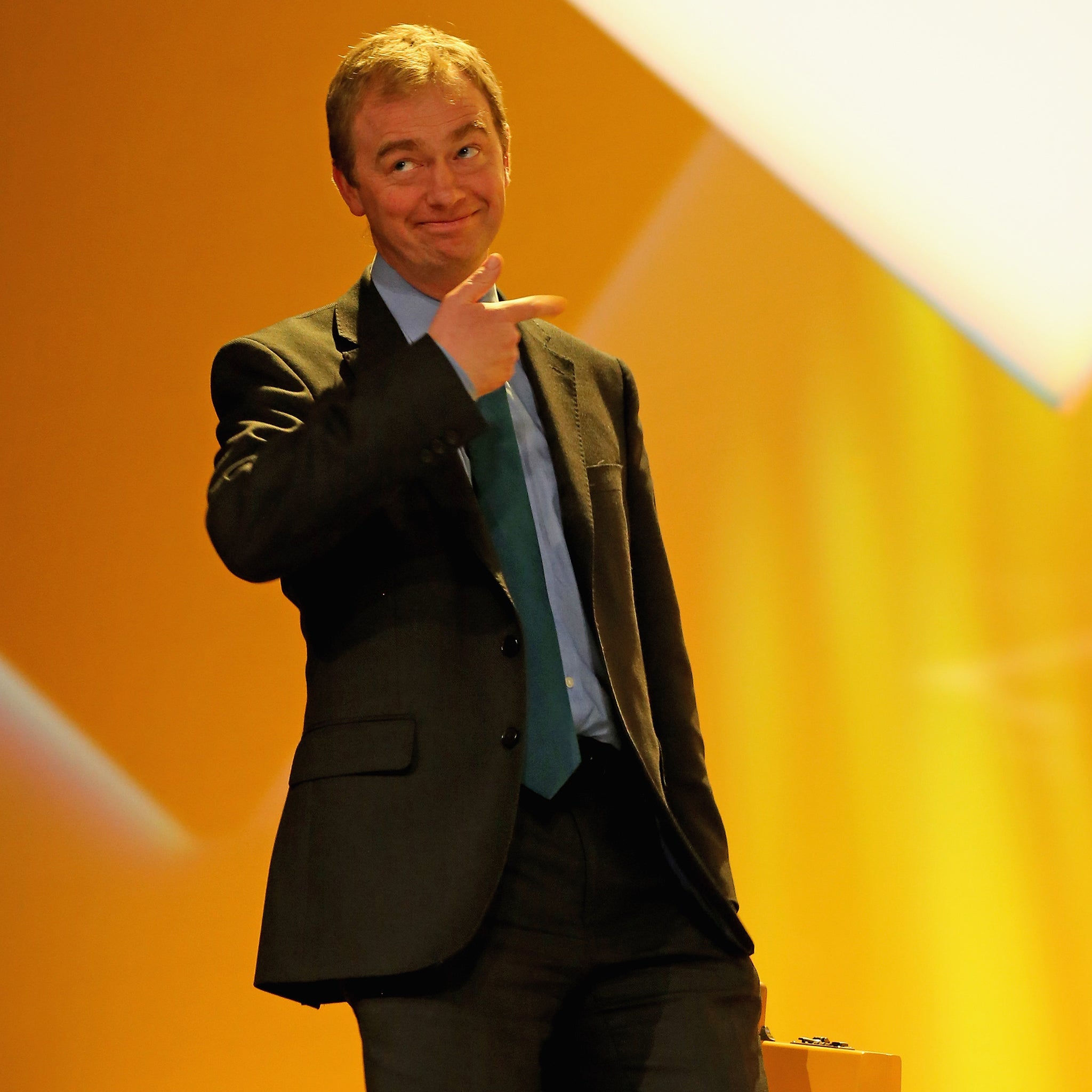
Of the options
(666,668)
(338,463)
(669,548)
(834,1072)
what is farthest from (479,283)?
(669,548)

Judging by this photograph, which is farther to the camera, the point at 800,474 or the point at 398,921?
the point at 800,474

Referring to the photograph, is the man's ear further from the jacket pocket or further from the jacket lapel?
the jacket pocket

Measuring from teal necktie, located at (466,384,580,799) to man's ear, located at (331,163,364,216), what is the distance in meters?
0.26

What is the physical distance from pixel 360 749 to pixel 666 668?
39 cm

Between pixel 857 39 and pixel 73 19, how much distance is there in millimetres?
1595

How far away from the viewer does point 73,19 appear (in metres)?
2.94

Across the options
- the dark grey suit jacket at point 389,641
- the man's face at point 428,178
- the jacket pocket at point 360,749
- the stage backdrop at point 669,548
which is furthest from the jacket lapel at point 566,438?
the stage backdrop at point 669,548

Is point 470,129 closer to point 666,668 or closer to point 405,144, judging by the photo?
point 405,144

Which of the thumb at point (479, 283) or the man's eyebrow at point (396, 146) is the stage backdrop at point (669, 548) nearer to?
the man's eyebrow at point (396, 146)

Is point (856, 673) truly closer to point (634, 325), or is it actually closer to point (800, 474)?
point (800, 474)

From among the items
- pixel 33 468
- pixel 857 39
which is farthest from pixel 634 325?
pixel 33 468

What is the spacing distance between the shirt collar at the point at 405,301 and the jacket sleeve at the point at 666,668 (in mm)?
267

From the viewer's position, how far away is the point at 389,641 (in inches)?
51.5

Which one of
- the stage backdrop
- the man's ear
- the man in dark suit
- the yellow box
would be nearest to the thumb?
the man in dark suit
